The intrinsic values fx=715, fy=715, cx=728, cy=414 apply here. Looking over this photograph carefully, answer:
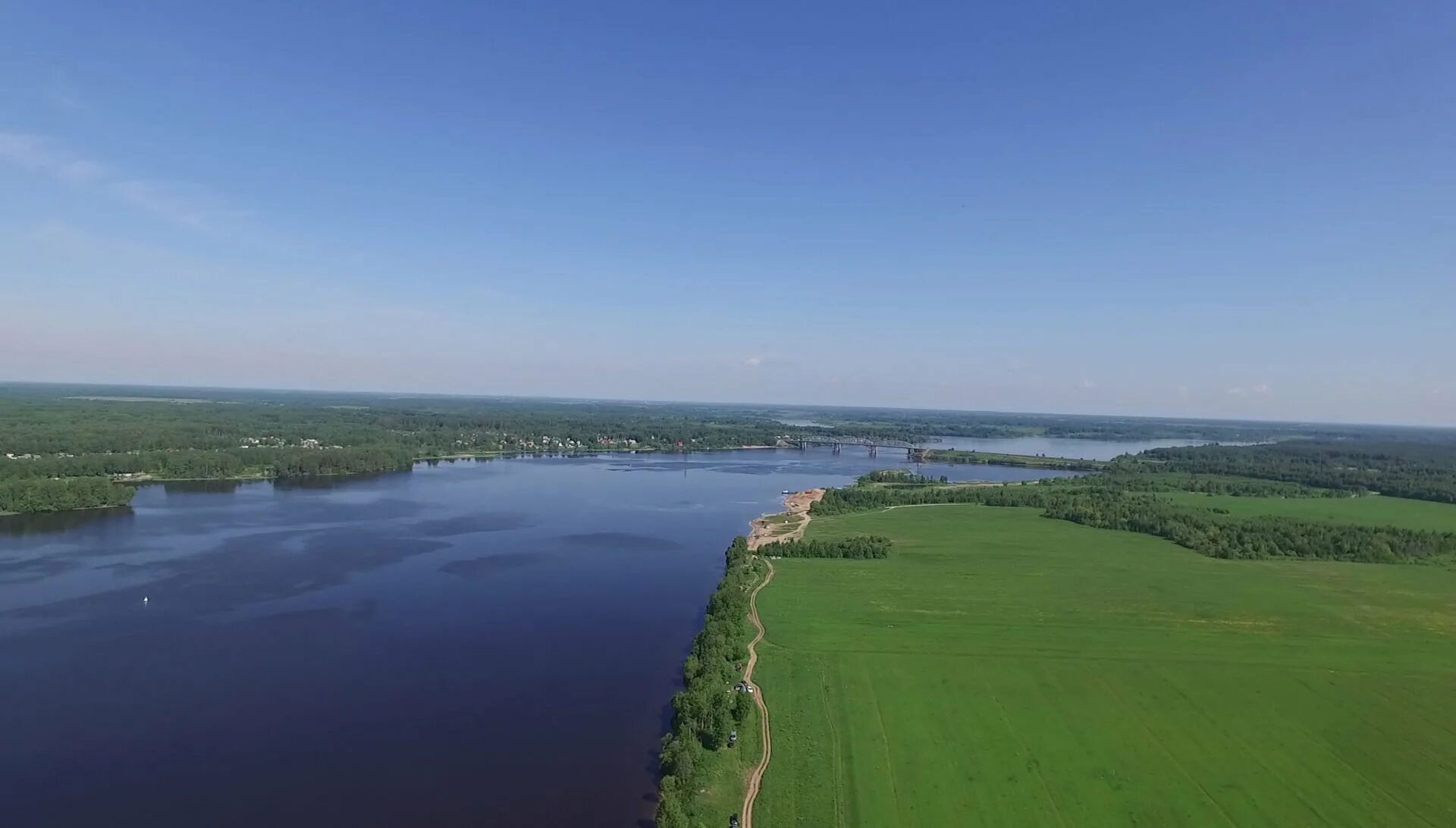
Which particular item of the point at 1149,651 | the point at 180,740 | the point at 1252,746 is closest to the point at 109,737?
the point at 180,740

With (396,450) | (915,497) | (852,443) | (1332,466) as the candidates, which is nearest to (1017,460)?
(852,443)

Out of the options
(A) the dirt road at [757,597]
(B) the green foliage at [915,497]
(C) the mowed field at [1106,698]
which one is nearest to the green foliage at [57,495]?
(A) the dirt road at [757,597]

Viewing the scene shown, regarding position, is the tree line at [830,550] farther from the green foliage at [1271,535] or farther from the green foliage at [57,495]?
the green foliage at [57,495]

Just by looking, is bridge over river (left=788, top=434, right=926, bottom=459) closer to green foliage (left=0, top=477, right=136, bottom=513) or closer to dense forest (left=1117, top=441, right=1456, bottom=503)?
dense forest (left=1117, top=441, right=1456, bottom=503)

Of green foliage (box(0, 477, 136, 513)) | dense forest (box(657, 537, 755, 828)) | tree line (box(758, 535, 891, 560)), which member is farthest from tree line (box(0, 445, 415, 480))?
dense forest (box(657, 537, 755, 828))

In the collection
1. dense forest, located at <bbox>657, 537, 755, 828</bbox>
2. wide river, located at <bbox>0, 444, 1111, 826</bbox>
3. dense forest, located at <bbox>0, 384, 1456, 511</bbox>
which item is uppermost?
dense forest, located at <bbox>0, 384, 1456, 511</bbox>

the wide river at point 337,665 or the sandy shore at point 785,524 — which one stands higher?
the sandy shore at point 785,524
